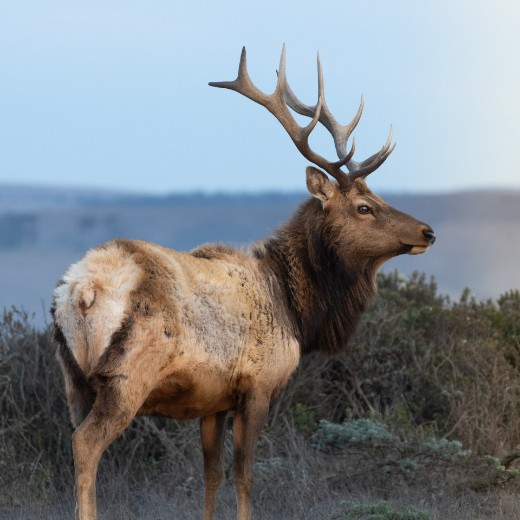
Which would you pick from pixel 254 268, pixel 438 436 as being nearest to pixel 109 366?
pixel 254 268

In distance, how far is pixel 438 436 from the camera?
10.1 meters

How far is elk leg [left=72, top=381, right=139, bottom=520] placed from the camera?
238 inches

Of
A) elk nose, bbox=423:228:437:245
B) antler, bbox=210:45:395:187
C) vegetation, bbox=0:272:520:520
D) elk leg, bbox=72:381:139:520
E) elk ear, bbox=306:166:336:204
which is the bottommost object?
vegetation, bbox=0:272:520:520

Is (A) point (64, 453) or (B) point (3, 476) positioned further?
(A) point (64, 453)

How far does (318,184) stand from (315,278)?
2.26ft

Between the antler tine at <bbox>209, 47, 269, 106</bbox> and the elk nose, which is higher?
the antler tine at <bbox>209, 47, 269, 106</bbox>

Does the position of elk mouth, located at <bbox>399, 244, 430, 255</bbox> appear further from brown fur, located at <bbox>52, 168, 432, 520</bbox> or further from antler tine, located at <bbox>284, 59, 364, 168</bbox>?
antler tine, located at <bbox>284, 59, 364, 168</bbox>

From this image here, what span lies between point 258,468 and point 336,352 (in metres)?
1.63

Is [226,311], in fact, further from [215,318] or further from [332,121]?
[332,121]

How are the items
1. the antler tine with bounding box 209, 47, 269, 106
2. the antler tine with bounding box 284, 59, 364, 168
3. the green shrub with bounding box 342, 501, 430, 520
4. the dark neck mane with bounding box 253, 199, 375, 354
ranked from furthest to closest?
the antler tine with bounding box 284, 59, 364, 168 < the antler tine with bounding box 209, 47, 269, 106 < the dark neck mane with bounding box 253, 199, 375, 354 < the green shrub with bounding box 342, 501, 430, 520

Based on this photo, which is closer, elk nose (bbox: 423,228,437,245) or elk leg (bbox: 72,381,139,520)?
elk leg (bbox: 72,381,139,520)

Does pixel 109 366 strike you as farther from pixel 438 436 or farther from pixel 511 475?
pixel 438 436

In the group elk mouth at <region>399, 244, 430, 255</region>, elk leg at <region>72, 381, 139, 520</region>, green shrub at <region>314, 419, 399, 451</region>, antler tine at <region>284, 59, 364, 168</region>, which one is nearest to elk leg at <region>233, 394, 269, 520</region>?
elk leg at <region>72, 381, 139, 520</region>

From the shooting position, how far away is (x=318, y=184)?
299 inches
